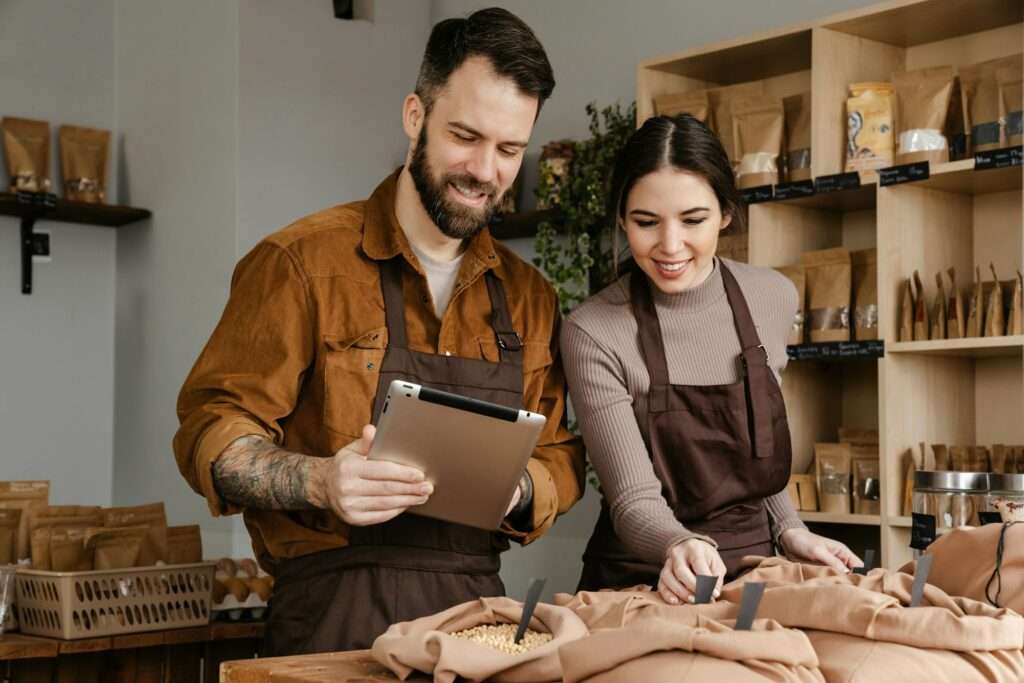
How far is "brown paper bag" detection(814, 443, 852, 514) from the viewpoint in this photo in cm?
355

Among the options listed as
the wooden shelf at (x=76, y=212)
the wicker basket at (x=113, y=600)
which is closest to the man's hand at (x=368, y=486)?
the wicker basket at (x=113, y=600)

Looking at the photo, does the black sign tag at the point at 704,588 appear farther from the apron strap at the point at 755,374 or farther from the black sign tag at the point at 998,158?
the black sign tag at the point at 998,158

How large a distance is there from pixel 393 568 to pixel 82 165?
361 centimetres

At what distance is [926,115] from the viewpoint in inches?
133

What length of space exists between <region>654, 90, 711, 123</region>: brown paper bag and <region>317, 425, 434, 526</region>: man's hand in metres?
2.31

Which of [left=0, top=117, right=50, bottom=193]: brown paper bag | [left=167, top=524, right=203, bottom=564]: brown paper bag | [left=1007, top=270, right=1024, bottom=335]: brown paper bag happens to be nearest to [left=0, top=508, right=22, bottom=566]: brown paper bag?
[left=167, top=524, right=203, bottom=564]: brown paper bag

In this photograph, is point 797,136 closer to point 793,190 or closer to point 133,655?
point 793,190

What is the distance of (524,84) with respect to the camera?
2148 millimetres

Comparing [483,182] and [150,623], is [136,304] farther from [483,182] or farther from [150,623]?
[483,182]

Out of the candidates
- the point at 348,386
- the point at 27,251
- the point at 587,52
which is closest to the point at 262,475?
the point at 348,386

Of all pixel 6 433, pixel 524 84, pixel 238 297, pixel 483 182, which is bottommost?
pixel 6 433

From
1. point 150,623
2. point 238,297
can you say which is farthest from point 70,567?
point 238,297

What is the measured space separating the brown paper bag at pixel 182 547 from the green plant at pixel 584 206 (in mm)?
1477

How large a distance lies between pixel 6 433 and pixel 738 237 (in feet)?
9.82
